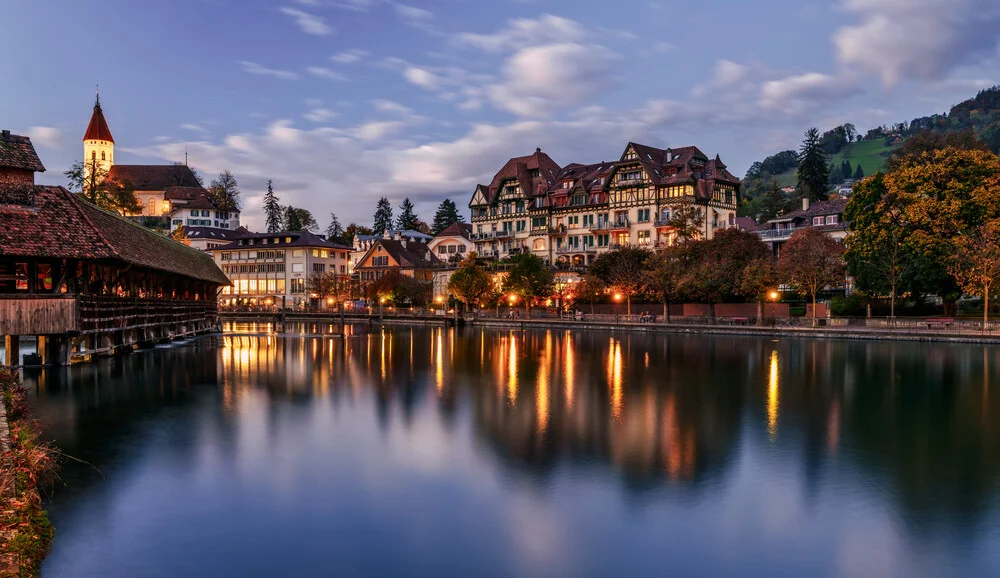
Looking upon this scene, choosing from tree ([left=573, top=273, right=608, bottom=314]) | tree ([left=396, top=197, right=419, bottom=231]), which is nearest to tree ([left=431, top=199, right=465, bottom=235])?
tree ([left=396, top=197, right=419, bottom=231])

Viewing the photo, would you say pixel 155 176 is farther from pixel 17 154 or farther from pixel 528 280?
pixel 17 154

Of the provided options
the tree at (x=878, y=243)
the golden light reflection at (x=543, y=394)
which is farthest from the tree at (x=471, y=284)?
the golden light reflection at (x=543, y=394)

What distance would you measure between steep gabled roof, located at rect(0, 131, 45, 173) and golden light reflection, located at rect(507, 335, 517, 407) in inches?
884

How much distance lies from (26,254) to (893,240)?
54606mm

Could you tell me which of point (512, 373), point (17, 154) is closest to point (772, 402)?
point (512, 373)

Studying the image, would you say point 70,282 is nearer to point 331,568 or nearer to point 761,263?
point 331,568

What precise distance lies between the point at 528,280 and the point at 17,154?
2099 inches

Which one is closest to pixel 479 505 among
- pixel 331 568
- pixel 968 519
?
pixel 331 568

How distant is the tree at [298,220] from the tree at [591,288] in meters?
93.4

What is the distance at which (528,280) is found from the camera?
257ft

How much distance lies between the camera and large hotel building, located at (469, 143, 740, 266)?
266 feet

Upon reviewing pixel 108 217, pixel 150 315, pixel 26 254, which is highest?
pixel 108 217

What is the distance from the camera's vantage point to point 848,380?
2959 cm

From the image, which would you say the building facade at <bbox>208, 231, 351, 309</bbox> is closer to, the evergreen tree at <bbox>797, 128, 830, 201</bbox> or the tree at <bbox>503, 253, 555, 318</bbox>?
the tree at <bbox>503, 253, 555, 318</bbox>
